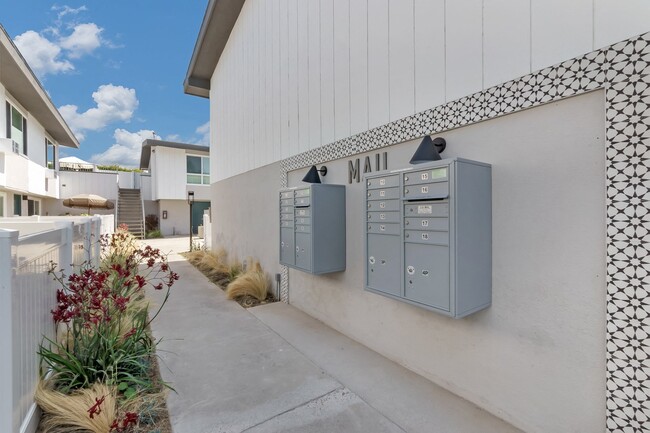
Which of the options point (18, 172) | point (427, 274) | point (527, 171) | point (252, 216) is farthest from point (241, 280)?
point (18, 172)

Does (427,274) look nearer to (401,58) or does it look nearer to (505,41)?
(505,41)

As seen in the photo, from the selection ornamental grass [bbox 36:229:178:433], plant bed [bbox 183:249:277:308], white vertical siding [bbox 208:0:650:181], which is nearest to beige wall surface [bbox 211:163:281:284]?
plant bed [bbox 183:249:277:308]

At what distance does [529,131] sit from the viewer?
2.30 metres

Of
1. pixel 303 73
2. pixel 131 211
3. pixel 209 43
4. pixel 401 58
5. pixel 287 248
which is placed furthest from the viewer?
pixel 131 211

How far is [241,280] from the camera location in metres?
6.11

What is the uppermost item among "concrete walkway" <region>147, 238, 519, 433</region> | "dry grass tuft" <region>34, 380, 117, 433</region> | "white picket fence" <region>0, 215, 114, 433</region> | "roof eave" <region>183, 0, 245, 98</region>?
"roof eave" <region>183, 0, 245, 98</region>

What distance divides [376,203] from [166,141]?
18.4 metres

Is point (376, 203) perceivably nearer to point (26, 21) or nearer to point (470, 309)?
point (470, 309)

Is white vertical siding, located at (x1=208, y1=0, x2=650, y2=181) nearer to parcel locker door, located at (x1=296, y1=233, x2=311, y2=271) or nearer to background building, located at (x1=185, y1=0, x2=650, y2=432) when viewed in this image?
background building, located at (x1=185, y1=0, x2=650, y2=432)

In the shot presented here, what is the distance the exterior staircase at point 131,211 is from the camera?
1828cm

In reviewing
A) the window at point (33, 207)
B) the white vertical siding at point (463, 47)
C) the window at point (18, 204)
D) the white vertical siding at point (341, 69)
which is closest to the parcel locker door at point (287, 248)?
the white vertical siding at point (341, 69)

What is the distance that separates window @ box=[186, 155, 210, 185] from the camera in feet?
63.7

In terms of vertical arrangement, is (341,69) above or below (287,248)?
above

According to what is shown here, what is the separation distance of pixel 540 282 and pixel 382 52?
2.90 m
